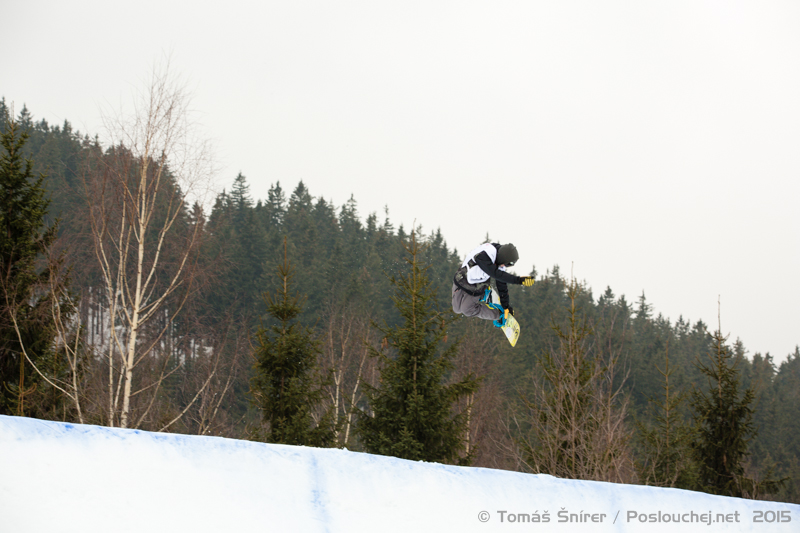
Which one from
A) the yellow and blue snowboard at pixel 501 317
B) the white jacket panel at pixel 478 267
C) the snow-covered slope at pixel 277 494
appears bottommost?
the snow-covered slope at pixel 277 494

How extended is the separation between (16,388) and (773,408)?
64521 mm

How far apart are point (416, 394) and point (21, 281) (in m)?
8.54

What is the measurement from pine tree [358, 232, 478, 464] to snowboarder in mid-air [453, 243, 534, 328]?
547cm

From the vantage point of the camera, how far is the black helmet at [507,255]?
6195 mm

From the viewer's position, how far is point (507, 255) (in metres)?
6.25

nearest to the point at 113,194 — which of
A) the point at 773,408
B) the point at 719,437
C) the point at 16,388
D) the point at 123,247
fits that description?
the point at 123,247

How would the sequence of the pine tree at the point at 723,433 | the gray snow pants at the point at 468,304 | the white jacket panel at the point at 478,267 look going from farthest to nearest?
1. the pine tree at the point at 723,433
2. the gray snow pants at the point at 468,304
3. the white jacket panel at the point at 478,267

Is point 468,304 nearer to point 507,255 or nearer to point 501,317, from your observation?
point 501,317

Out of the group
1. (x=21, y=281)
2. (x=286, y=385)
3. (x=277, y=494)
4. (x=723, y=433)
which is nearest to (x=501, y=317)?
(x=277, y=494)

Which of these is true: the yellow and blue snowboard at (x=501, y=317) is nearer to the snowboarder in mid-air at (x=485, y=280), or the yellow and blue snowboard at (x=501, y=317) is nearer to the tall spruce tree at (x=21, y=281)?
the snowboarder in mid-air at (x=485, y=280)

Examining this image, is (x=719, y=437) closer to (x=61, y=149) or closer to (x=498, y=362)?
(x=498, y=362)

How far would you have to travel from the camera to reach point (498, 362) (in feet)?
114

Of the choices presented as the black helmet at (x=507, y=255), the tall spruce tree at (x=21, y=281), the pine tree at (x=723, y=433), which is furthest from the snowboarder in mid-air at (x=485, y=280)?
the pine tree at (x=723, y=433)

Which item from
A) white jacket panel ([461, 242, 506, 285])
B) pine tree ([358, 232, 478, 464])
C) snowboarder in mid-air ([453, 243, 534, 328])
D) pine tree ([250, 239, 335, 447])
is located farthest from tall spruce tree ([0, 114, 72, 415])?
white jacket panel ([461, 242, 506, 285])
